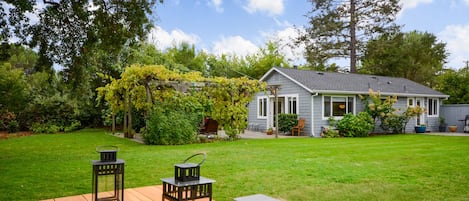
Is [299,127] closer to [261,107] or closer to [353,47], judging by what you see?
[261,107]

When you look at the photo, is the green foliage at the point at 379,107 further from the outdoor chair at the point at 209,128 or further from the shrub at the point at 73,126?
the shrub at the point at 73,126

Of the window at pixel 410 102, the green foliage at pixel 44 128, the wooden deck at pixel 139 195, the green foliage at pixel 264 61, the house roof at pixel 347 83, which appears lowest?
the wooden deck at pixel 139 195

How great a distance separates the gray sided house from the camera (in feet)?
53.4

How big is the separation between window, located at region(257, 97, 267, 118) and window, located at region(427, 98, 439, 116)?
9.62 meters

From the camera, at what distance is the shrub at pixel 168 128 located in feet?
39.2

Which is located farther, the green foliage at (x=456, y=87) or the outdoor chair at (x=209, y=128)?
the green foliage at (x=456, y=87)

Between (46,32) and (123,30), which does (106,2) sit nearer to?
(123,30)

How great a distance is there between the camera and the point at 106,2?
917cm

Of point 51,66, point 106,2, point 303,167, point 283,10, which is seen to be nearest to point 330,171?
point 303,167

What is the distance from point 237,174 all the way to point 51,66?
249 inches

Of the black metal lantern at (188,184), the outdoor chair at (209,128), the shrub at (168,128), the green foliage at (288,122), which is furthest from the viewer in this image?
the green foliage at (288,122)

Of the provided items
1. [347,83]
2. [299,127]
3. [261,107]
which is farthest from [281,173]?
[347,83]

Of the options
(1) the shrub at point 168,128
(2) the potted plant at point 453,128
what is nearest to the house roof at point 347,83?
(2) the potted plant at point 453,128

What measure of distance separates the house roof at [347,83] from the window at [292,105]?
941 millimetres
